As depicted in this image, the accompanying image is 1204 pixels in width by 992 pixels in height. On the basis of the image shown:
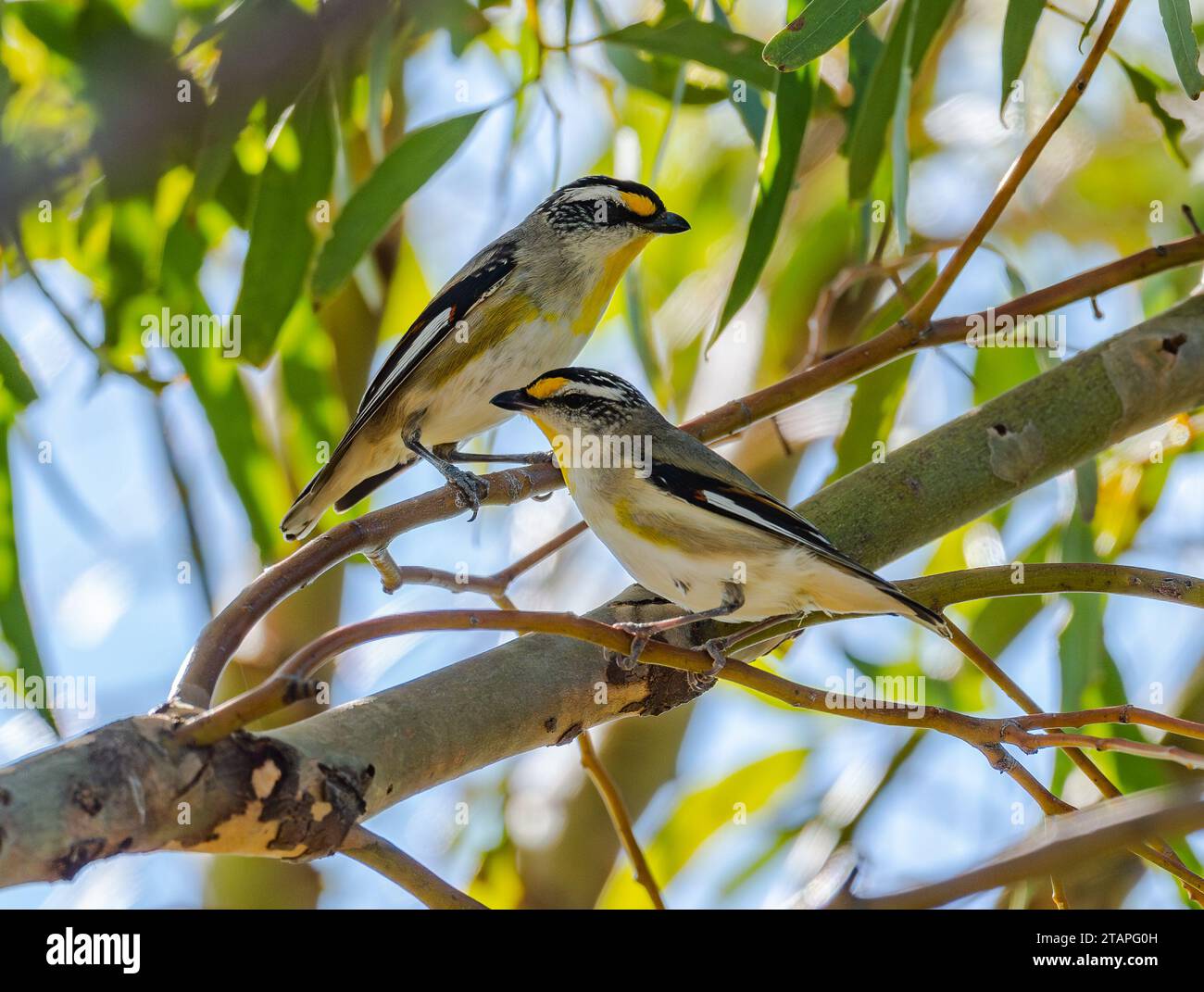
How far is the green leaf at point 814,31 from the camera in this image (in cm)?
183

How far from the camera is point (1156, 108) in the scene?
2.81 meters

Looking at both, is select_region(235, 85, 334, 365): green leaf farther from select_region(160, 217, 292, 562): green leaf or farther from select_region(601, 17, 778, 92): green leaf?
select_region(601, 17, 778, 92): green leaf

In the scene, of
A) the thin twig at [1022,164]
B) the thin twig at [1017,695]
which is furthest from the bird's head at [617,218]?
the thin twig at [1017,695]

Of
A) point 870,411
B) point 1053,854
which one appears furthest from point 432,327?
point 1053,854

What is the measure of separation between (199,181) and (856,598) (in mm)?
1857

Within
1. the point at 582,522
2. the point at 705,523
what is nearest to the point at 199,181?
the point at 582,522

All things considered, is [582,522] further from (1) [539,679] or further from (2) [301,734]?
(2) [301,734]

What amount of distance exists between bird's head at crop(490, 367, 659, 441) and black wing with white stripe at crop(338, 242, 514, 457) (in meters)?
0.58

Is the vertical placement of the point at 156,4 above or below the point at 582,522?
above

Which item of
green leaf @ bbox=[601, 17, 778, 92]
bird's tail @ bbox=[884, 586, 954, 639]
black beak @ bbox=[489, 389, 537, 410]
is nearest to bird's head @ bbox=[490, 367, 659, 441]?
black beak @ bbox=[489, 389, 537, 410]

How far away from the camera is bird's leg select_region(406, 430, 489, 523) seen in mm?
2383

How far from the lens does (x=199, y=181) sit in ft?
9.64
